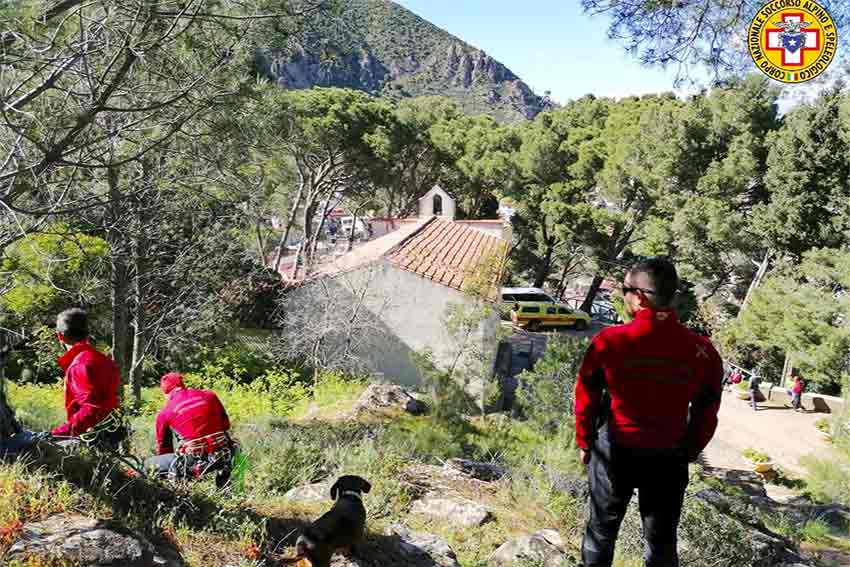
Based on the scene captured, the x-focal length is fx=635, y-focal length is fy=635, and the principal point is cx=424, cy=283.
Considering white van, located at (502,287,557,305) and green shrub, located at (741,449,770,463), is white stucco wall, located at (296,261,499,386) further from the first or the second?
white van, located at (502,287,557,305)

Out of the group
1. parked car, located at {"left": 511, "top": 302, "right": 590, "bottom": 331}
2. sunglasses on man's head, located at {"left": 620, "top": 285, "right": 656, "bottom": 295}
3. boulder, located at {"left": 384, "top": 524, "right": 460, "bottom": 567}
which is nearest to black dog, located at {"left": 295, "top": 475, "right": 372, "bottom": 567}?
boulder, located at {"left": 384, "top": 524, "right": 460, "bottom": 567}

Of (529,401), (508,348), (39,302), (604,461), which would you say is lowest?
(508,348)

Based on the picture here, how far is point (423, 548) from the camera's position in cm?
412

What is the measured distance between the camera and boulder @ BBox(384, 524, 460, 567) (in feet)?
13.1

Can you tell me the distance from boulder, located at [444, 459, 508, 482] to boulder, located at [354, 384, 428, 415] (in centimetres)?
514

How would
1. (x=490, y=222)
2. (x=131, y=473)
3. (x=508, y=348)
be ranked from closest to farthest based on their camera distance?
(x=131, y=473), (x=508, y=348), (x=490, y=222)

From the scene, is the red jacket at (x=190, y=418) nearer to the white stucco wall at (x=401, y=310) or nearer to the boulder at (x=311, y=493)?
the boulder at (x=311, y=493)

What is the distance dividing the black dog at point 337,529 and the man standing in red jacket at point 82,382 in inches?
64.2

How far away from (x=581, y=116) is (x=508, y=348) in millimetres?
14057

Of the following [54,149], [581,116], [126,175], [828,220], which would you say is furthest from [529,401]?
[581,116]

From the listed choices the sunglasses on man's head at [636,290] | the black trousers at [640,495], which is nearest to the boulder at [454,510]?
the black trousers at [640,495]

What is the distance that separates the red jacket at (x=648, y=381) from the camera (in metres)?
2.90

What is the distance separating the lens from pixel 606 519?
9.96ft

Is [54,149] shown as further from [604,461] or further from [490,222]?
[490,222]
